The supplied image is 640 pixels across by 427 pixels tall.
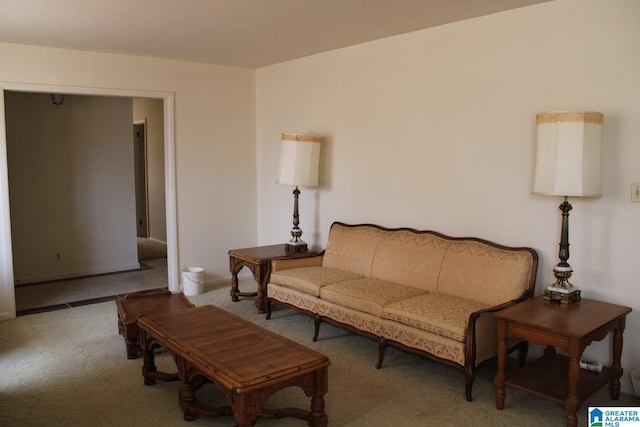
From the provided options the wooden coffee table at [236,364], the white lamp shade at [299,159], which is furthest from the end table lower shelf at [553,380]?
the white lamp shade at [299,159]

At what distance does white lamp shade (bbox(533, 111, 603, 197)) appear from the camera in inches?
110

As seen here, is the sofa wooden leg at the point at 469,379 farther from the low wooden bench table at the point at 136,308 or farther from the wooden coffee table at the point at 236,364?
the low wooden bench table at the point at 136,308

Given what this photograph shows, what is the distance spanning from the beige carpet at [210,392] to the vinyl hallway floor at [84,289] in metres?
0.84

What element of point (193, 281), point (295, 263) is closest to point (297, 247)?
point (295, 263)

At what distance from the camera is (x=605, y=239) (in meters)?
3.04

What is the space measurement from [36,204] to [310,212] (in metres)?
3.18

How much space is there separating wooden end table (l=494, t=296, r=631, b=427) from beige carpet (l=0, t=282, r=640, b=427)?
152 millimetres

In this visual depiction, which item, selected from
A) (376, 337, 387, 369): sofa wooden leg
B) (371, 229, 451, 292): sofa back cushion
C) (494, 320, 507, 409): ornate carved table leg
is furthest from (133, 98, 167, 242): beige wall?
(494, 320, 507, 409): ornate carved table leg

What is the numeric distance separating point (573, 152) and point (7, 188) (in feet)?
14.4

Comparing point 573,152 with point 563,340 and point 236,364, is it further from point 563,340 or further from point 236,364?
point 236,364

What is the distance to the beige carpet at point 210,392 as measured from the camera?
2.72 m

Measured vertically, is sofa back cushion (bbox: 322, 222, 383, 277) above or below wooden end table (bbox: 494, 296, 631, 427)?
above

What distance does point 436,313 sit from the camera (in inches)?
122

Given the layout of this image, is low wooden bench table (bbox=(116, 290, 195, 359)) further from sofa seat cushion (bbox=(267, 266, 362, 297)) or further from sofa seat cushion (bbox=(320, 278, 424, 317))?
sofa seat cushion (bbox=(320, 278, 424, 317))
